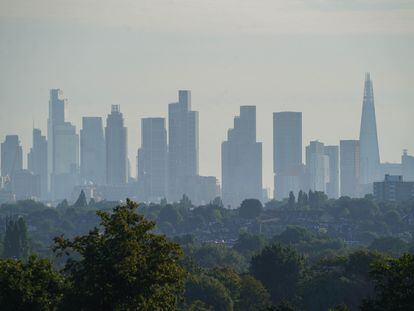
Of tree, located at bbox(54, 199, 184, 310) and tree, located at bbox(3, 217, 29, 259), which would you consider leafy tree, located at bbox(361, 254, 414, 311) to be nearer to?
tree, located at bbox(54, 199, 184, 310)

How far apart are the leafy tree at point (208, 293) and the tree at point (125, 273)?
3809cm

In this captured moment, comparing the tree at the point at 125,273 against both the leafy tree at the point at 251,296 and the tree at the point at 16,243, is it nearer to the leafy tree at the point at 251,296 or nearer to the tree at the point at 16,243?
the leafy tree at the point at 251,296

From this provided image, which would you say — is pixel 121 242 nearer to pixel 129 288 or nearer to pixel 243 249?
pixel 129 288

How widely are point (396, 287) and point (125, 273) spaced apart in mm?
8375

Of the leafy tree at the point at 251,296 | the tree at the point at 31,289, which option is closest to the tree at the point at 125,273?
the tree at the point at 31,289

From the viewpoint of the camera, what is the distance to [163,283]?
5962 cm

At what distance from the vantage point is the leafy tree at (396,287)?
5825 centimetres

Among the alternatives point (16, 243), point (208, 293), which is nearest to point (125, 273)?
point (208, 293)

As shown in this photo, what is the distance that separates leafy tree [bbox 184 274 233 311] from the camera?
10094cm

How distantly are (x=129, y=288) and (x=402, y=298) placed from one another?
8392 mm

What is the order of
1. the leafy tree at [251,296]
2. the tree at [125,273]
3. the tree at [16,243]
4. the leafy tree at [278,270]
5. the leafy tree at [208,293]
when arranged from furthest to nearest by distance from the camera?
the tree at [16,243] → the leafy tree at [278,270] → the leafy tree at [208,293] → the leafy tree at [251,296] → the tree at [125,273]

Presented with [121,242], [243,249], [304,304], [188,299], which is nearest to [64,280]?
[121,242]

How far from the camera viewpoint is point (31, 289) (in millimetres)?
63719

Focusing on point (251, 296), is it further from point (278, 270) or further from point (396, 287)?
point (396, 287)
